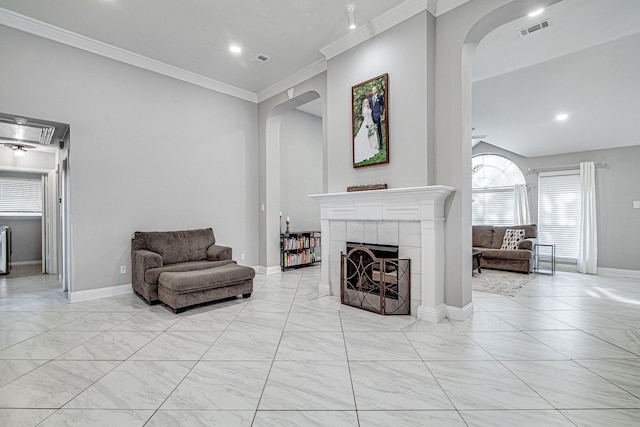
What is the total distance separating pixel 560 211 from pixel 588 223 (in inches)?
24.4

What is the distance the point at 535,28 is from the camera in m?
3.48

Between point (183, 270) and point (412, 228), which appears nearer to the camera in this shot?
point (412, 228)

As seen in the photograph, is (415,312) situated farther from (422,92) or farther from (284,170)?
(284,170)

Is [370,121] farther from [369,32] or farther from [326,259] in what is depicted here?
[326,259]

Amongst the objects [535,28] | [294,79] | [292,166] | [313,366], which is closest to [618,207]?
[535,28]

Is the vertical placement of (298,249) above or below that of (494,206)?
below

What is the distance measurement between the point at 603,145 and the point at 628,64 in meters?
2.49

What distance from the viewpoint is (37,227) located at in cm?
692

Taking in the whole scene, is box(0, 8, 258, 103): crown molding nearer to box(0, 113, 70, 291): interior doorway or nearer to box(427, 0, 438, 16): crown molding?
box(0, 113, 70, 291): interior doorway

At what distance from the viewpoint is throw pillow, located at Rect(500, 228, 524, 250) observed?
6521 mm

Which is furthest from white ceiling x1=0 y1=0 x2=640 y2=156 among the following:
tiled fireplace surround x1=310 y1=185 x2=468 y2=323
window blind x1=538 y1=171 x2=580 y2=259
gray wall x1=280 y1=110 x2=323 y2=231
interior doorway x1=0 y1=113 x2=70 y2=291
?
tiled fireplace surround x1=310 y1=185 x2=468 y2=323

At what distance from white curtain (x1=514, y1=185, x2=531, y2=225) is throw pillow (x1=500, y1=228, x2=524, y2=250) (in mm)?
581

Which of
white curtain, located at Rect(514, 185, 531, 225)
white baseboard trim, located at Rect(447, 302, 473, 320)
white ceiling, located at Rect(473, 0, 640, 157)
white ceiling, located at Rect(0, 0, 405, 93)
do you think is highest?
white ceiling, located at Rect(0, 0, 405, 93)

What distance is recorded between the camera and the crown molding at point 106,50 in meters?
3.44
